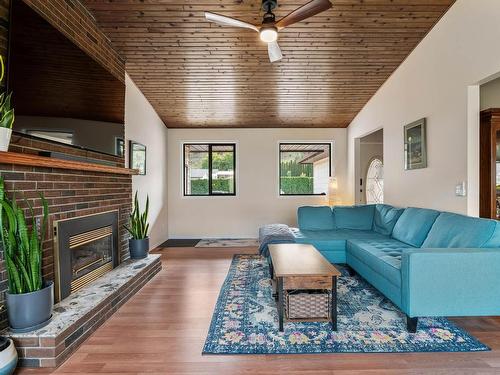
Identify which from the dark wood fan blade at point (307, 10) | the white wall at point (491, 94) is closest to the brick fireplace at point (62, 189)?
the dark wood fan blade at point (307, 10)

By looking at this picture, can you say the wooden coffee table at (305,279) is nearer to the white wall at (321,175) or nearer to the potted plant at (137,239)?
the potted plant at (137,239)

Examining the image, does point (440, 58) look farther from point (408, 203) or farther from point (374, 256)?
point (374, 256)

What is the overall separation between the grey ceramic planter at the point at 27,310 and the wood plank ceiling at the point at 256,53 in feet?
9.30

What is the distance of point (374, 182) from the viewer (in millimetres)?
6348

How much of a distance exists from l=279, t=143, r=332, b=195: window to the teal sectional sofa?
273 centimetres

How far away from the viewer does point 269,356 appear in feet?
6.28

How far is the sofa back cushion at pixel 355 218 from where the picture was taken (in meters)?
4.29

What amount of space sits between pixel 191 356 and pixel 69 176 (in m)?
1.96

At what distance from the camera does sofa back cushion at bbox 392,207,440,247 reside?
3.06m

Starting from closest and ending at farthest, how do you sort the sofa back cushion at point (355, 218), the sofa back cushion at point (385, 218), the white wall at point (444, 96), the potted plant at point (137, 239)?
the white wall at point (444, 96), the potted plant at point (137, 239), the sofa back cushion at point (385, 218), the sofa back cushion at point (355, 218)

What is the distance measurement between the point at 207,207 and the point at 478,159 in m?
4.70

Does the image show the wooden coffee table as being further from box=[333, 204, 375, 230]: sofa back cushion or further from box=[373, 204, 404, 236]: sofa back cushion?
box=[333, 204, 375, 230]: sofa back cushion

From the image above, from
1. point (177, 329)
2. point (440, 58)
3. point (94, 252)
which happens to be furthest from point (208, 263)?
point (440, 58)

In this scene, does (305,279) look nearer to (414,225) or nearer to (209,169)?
(414,225)
